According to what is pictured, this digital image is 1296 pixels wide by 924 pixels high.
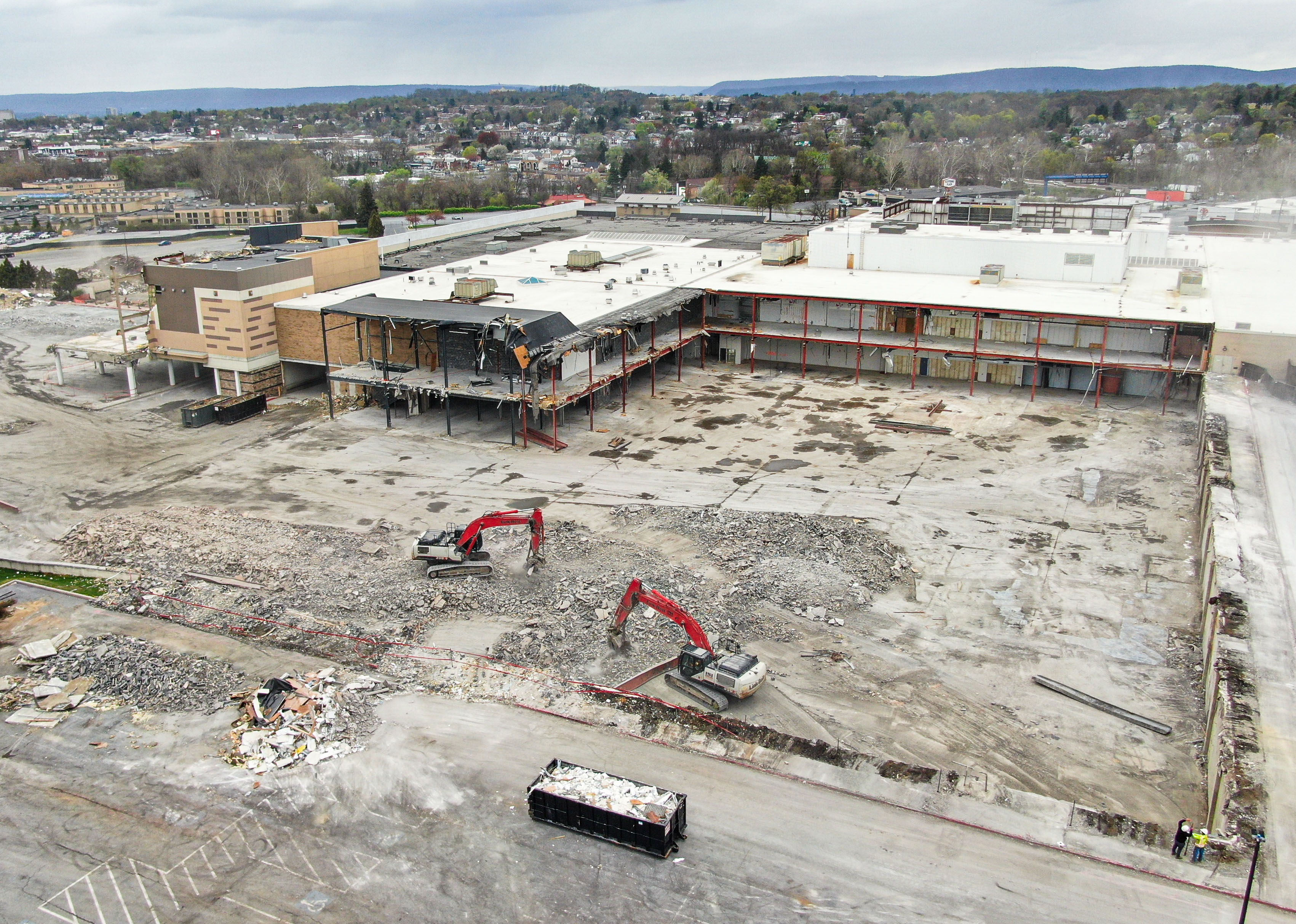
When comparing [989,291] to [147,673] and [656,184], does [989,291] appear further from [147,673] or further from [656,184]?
[656,184]

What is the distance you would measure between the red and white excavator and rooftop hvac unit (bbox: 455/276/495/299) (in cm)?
2813

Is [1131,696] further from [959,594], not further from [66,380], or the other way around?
[66,380]

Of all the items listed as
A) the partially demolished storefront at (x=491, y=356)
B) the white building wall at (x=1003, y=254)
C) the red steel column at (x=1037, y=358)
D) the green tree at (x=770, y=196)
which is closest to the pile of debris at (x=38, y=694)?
the partially demolished storefront at (x=491, y=356)

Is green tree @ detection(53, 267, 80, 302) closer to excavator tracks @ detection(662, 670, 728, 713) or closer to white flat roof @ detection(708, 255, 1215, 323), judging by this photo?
white flat roof @ detection(708, 255, 1215, 323)

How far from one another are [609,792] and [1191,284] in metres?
46.6

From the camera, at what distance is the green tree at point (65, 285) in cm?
7788

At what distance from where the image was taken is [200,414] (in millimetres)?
46688

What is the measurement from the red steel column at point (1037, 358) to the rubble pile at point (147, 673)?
1532 inches

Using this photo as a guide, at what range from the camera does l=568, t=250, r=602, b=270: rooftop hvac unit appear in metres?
61.0

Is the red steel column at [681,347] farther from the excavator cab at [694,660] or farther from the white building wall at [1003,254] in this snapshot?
the excavator cab at [694,660]

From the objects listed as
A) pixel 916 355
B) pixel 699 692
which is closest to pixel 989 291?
pixel 916 355

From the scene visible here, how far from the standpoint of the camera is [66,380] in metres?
54.3

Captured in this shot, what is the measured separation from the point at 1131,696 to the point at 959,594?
6087mm

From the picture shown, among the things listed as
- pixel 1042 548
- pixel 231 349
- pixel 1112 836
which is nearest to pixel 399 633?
pixel 1112 836
